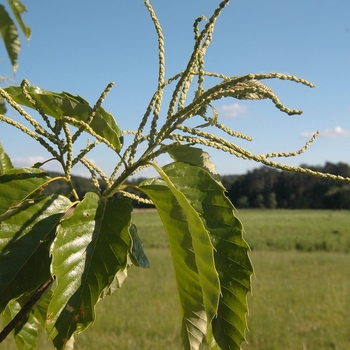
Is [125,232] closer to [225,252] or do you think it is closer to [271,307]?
[225,252]

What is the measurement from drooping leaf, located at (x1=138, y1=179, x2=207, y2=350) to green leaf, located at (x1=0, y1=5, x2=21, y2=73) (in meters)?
0.81

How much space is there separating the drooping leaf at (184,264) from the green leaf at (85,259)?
5cm

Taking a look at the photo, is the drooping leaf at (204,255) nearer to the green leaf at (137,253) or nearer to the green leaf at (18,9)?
the green leaf at (137,253)

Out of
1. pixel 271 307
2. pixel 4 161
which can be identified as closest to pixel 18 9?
pixel 4 161

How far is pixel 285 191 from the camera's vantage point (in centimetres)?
4409

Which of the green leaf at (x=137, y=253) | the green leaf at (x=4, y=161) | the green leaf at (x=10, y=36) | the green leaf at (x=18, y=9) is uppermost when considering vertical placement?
the green leaf at (x=18, y=9)

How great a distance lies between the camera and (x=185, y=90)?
0.56 metres

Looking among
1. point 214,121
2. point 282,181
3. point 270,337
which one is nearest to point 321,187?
point 282,181

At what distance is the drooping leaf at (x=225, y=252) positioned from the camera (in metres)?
0.53

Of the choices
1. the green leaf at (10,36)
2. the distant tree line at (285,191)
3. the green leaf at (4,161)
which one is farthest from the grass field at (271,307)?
the distant tree line at (285,191)

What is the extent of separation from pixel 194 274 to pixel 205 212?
84mm

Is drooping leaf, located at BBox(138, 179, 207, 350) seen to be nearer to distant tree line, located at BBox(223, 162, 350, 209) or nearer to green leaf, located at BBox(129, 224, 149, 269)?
green leaf, located at BBox(129, 224, 149, 269)

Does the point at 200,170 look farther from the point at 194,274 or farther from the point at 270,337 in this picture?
the point at 270,337

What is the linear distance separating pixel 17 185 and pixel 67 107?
0.13 metres
